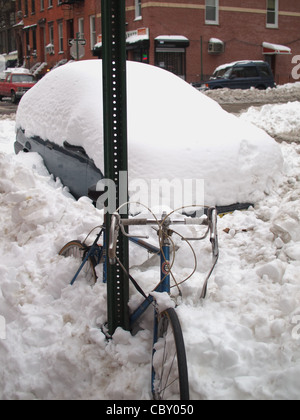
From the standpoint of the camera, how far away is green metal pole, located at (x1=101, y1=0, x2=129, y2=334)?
291 cm

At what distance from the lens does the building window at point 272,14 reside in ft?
111

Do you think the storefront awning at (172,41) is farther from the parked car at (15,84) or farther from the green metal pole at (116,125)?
the green metal pole at (116,125)

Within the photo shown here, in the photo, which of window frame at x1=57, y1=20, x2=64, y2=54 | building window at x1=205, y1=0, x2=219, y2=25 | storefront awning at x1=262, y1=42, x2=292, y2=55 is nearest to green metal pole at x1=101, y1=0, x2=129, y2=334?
building window at x1=205, y1=0, x2=219, y2=25

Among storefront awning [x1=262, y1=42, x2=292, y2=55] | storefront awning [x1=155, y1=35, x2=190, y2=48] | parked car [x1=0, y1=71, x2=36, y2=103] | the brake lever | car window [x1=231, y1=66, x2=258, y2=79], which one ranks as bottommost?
parked car [x1=0, y1=71, x2=36, y2=103]

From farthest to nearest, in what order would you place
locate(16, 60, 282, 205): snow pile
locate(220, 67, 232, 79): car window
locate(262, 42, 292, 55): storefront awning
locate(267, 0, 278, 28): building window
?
locate(267, 0, 278, 28): building window
locate(262, 42, 292, 55): storefront awning
locate(220, 67, 232, 79): car window
locate(16, 60, 282, 205): snow pile

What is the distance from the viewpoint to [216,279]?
335 cm

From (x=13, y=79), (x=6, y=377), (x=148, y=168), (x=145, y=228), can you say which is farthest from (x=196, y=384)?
(x=13, y=79)

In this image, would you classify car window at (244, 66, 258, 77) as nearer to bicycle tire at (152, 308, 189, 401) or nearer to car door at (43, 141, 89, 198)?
car door at (43, 141, 89, 198)

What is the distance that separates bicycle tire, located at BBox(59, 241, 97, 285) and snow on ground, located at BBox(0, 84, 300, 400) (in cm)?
10

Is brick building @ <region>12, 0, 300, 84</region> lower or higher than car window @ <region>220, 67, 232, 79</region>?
higher

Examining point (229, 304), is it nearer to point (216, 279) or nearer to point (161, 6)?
point (216, 279)

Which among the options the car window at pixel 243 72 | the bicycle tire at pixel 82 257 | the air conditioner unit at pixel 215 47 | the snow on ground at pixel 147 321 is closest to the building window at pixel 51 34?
the air conditioner unit at pixel 215 47

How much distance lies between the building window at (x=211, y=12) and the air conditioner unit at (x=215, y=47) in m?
1.48

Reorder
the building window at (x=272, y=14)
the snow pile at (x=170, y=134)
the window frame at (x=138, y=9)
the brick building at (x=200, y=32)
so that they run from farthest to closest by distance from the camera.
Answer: the building window at (x=272, y=14) < the window frame at (x=138, y=9) < the brick building at (x=200, y=32) < the snow pile at (x=170, y=134)
